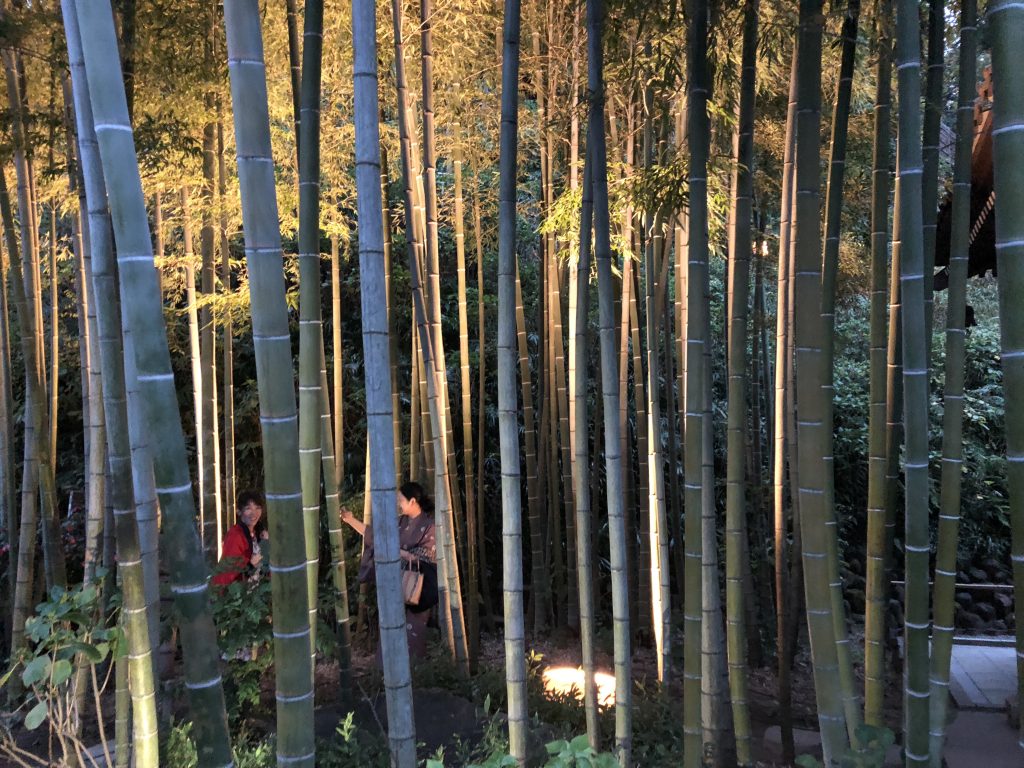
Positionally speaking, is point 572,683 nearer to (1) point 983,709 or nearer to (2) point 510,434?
(1) point 983,709

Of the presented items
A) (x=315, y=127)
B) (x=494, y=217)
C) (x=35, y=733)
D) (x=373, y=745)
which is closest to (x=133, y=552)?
(x=315, y=127)

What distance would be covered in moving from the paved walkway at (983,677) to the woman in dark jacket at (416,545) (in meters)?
2.70

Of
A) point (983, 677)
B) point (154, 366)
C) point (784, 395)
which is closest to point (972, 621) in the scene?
point (983, 677)

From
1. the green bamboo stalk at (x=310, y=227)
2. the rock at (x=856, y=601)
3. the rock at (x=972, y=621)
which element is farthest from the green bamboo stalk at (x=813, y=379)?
the rock at (x=972, y=621)

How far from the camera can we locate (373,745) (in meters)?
3.00

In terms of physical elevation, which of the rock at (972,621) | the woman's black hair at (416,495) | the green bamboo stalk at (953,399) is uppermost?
the green bamboo stalk at (953,399)

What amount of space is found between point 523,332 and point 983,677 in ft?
10.7

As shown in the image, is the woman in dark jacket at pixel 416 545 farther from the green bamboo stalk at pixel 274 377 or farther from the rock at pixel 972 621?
→ the rock at pixel 972 621

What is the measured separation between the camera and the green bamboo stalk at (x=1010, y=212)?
1258mm

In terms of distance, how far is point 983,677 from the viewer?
15.2 ft

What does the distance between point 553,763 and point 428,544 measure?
95.9 inches

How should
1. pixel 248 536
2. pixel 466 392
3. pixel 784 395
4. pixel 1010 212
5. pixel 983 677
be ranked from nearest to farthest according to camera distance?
1. pixel 1010 212
2. pixel 784 395
3. pixel 248 536
4. pixel 466 392
5. pixel 983 677

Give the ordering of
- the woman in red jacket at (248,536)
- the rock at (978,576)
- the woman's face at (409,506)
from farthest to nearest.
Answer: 1. the rock at (978,576)
2. the woman's face at (409,506)
3. the woman in red jacket at (248,536)

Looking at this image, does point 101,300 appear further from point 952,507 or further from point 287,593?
point 952,507
